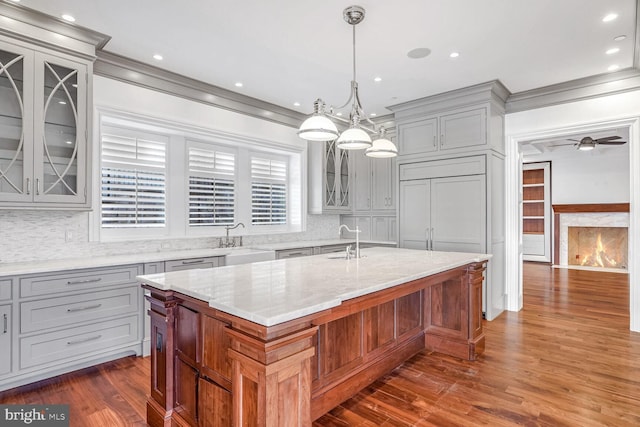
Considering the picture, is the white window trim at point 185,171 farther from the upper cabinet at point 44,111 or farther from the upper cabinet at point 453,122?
the upper cabinet at point 453,122

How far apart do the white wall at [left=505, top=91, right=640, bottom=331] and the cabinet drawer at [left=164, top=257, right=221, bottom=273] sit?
3903mm

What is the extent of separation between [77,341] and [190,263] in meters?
1.13

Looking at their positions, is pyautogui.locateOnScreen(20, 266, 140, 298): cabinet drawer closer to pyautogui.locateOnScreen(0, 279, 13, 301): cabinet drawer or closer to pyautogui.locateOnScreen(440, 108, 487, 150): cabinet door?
pyautogui.locateOnScreen(0, 279, 13, 301): cabinet drawer

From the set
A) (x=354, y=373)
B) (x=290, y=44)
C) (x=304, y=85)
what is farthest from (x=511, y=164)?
(x=354, y=373)

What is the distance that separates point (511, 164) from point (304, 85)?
3.01 metres

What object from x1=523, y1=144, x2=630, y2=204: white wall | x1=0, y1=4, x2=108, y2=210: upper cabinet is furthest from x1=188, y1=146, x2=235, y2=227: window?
x1=523, y1=144, x2=630, y2=204: white wall

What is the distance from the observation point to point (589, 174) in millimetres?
8047

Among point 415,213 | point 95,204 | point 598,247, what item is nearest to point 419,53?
point 415,213

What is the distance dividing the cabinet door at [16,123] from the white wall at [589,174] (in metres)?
9.49

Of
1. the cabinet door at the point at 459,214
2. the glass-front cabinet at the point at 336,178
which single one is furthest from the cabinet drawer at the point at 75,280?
the cabinet door at the point at 459,214

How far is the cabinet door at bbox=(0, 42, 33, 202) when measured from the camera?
2.70 meters

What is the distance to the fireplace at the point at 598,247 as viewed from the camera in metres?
7.85

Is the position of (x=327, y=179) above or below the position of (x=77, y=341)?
above

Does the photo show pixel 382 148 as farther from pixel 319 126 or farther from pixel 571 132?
pixel 571 132
